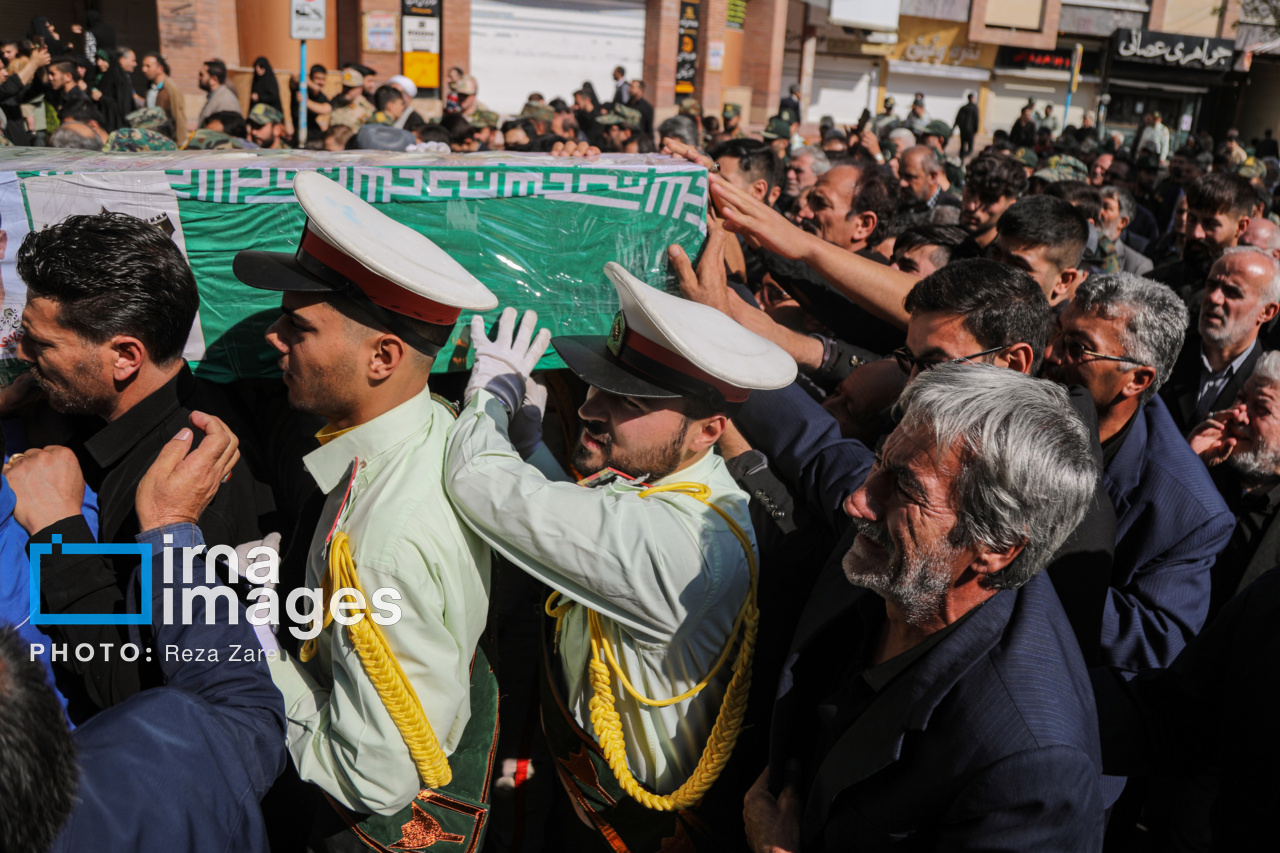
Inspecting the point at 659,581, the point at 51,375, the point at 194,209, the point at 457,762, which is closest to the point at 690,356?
the point at 659,581

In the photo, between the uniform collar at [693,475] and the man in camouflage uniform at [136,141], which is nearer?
the uniform collar at [693,475]

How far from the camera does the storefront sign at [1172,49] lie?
2894 centimetres

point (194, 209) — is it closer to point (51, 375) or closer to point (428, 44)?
point (51, 375)

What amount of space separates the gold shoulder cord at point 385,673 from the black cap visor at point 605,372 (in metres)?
0.66

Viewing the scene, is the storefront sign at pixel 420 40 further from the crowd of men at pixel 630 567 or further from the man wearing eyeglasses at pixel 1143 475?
the man wearing eyeglasses at pixel 1143 475

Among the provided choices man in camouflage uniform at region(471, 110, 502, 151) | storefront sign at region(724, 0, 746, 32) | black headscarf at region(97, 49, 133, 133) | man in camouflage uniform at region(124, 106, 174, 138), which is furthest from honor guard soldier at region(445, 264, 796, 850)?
storefront sign at region(724, 0, 746, 32)

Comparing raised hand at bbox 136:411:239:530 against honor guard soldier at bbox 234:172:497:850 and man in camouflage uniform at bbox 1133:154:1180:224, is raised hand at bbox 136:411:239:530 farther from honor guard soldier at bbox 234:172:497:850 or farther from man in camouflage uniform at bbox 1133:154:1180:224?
man in camouflage uniform at bbox 1133:154:1180:224

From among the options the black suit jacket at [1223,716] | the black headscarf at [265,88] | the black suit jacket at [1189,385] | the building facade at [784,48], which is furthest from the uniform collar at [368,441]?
the building facade at [784,48]

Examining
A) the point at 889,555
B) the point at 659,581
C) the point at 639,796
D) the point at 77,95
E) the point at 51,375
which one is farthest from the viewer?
the point at 77,95

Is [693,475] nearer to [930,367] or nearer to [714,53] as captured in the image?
[930,367]

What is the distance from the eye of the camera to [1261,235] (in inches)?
190

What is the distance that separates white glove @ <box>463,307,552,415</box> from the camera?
Answer: 2330 millimetres

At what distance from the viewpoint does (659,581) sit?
187 centimetres

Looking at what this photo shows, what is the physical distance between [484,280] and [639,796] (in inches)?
54.9
